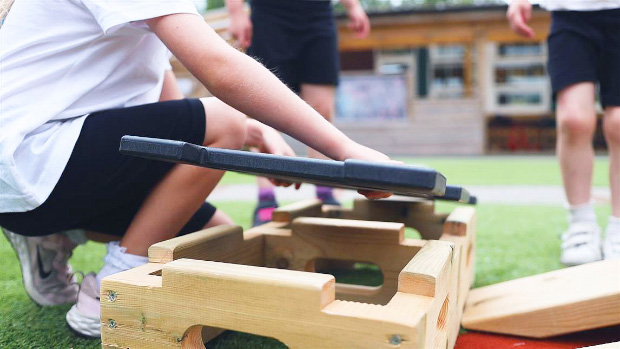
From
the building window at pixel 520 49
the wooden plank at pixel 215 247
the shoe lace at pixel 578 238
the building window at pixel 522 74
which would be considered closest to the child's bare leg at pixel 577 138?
the shoe lace at pixel 578 238

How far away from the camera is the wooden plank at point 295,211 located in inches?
50.2

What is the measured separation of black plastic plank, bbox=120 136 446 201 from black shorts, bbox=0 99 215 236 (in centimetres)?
25

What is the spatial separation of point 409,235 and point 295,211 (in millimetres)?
975

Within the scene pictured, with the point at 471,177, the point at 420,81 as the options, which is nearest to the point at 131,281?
the point at 471,177

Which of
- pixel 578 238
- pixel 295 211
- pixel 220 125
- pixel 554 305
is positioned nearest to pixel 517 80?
pixel 578 238

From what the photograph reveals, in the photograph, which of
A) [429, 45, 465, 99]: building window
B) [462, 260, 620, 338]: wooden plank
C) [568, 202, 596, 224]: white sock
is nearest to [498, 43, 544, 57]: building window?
[429, 45, 465, 99]: building window

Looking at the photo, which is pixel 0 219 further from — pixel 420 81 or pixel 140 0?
pixel 420 81

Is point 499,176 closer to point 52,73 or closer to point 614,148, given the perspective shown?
point 614,148

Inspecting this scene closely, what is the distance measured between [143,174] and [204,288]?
36 centimetres

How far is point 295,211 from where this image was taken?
1.29 meters

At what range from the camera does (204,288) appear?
687mm

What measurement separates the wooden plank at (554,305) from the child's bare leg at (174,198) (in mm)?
613

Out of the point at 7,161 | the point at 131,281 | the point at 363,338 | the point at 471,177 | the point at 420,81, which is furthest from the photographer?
the point at 420,81

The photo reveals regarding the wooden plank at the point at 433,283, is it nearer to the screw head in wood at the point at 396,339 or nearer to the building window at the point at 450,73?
the screw head in wood at the point at 396,339
